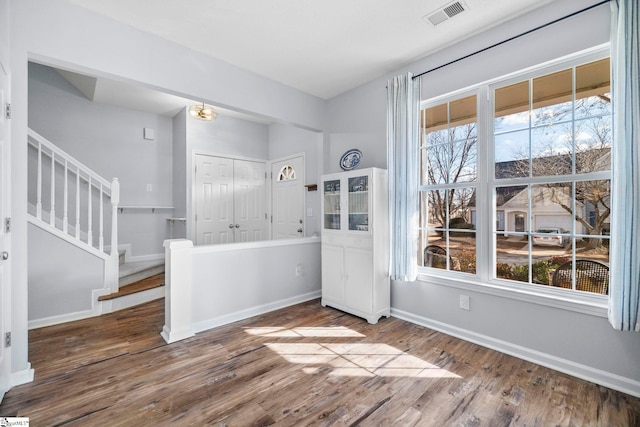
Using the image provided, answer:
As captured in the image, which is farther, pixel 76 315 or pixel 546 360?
pixel 76 315

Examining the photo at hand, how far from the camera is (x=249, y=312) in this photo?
323cm

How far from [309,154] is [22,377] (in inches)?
149

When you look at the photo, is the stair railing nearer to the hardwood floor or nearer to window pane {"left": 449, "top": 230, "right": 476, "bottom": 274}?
the hardwood floor

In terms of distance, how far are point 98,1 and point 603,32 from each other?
3.66 metres

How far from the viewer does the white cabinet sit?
10.0 feet

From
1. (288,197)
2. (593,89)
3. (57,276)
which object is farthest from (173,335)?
(593,89)

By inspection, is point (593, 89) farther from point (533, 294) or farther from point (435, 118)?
point (533, 294)

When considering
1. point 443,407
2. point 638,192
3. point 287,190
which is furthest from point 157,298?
point 638,192

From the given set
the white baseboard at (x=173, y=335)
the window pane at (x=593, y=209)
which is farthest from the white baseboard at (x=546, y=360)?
the white baseboard at (x=173, y=335)

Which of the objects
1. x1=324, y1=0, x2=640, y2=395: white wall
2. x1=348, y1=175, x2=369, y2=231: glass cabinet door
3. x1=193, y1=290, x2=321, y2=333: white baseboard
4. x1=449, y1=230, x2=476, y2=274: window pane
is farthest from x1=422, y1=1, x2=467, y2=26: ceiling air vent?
x1=193, y1=290, x2=321, y2=333: white baseboard

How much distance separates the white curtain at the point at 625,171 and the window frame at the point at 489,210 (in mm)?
282

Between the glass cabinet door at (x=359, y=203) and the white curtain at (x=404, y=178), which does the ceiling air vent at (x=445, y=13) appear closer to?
the white curtain at (x=404, y=178)

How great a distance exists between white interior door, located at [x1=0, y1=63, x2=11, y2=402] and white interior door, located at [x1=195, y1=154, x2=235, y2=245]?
2.70 meters

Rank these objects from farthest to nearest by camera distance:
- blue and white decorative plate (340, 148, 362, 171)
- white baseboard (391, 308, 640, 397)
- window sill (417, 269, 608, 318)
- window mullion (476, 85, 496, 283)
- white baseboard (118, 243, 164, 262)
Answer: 1. white baseboard (118, 243, 164, 262)
2. blue and white decorative plate (340, 148, 362, 171)
3. window mullion (476, 85, 496, 283)
4. window sill (417, 269, 608, 318)
5. white baseboard (391, 308, 640, 397)
